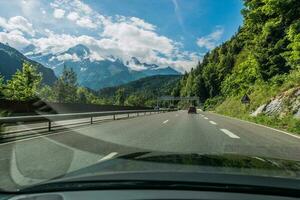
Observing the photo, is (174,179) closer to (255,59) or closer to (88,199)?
(88,199)

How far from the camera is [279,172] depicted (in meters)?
2.97

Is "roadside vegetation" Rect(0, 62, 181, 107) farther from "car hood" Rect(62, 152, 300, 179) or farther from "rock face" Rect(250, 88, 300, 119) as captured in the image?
"car hood" Rect(62, 152, 300, 179)

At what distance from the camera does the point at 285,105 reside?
2625 centimetres

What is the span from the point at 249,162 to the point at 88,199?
5.57 feet

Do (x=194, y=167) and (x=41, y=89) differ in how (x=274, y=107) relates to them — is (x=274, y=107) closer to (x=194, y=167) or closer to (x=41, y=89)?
(x=194, y=167)

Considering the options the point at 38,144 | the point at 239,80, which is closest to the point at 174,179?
the point at 38,144

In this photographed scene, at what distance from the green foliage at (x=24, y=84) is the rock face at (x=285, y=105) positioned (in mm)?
52690

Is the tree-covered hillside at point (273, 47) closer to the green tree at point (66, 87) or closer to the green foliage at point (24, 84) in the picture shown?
the green foliage at point (24, 84)

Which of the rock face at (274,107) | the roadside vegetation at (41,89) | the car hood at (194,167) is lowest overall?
the car hood at (194,167)

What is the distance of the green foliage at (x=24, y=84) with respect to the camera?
73.1m

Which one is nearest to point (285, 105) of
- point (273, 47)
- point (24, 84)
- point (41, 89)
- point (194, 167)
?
point (273, 47)

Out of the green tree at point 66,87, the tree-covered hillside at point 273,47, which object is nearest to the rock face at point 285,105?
the tree-covered hillside at point 273,47

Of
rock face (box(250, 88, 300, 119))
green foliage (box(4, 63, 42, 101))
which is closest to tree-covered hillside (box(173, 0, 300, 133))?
rock face (box(250, 88, 300, 119))

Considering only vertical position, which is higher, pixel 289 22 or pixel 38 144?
pixel 289 22
